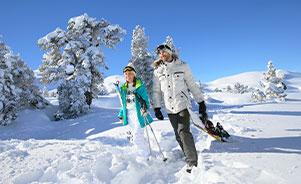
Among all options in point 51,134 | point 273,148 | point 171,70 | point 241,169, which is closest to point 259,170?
point 241,169

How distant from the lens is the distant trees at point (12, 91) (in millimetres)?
12781

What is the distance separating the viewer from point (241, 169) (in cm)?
218

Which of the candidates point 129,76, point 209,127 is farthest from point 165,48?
point 209,127

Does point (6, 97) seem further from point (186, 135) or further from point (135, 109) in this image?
point (186, 135)

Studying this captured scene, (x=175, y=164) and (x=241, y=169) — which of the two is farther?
(x=175, y=164)

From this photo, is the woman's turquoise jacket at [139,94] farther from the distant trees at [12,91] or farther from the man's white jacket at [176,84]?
the distant trees at [12,91]

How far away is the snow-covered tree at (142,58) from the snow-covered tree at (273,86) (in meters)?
24.5

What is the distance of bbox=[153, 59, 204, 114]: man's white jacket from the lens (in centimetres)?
325

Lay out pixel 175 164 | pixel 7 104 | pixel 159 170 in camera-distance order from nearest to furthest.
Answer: pixel 159 170, pixel 175 164, pixel 7 104

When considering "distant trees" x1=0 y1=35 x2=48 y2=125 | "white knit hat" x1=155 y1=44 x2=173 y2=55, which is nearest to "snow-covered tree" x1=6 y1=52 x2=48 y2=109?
"distant trees" x1=0 y1=35 x2=48 y2=125

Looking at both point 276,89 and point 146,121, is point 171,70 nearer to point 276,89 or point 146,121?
point 146,121

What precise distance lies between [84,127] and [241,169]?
1064 cm

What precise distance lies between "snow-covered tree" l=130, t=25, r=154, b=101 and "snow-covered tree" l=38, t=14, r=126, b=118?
3636mm

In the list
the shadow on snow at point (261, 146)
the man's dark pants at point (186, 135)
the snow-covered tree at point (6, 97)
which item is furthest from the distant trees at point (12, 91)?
the shadow on snow at point (261, 146)
